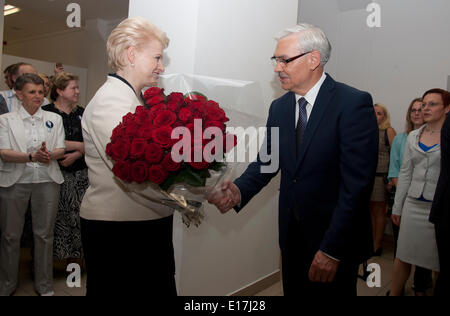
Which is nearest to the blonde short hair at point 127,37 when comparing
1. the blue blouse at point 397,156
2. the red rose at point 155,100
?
the red rose at point 155,100

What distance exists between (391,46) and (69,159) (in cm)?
411

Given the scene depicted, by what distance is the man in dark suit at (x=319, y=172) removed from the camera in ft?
4.18

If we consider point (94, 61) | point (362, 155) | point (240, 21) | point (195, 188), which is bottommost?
point (195, 188)

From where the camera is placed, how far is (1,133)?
225cm

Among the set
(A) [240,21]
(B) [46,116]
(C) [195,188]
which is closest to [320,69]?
(C) [195,188]

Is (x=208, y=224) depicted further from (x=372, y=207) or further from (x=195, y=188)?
(x=372, y=207)

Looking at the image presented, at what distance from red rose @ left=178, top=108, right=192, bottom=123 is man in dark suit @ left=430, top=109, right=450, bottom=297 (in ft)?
4.91

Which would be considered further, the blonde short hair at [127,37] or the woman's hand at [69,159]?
the woman's hand at [69,159]

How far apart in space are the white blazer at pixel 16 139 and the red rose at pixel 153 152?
179cm

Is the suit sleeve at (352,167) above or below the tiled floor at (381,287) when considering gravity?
above

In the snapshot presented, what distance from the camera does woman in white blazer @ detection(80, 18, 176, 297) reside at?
49.1 inches

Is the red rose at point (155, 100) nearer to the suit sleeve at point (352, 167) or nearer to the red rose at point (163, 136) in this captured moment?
the red rose at point (163, 136)

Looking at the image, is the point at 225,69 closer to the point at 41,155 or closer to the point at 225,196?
the point at 225,196

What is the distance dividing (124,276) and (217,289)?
1.21 metres
